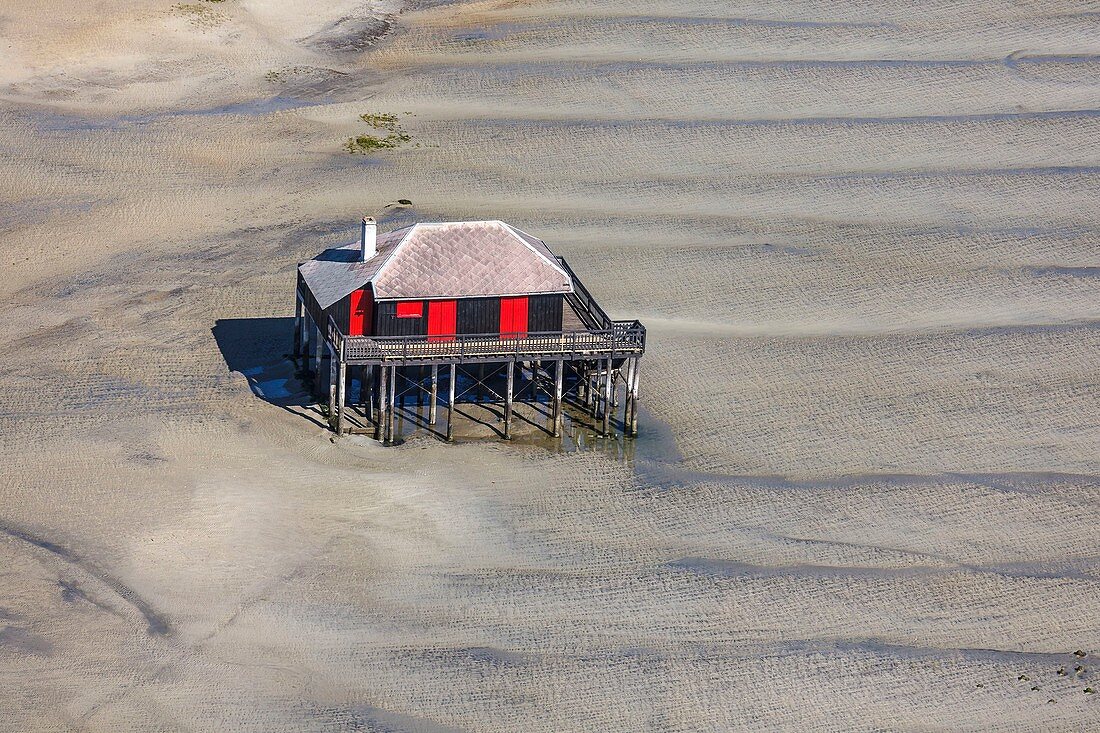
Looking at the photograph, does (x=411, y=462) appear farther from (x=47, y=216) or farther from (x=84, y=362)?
(x=47, y=216)

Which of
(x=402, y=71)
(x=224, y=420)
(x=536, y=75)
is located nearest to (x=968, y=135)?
(x=536, y=75)

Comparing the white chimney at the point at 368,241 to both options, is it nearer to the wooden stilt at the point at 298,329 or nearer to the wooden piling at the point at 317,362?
the wooden piling at the point at 317,362

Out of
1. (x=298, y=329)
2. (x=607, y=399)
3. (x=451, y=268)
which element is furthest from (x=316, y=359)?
(x=607, y=399)

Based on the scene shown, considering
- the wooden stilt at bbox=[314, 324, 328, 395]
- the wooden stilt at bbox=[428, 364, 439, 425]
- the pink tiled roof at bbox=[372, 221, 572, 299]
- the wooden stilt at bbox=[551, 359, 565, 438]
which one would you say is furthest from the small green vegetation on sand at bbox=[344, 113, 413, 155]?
the wooden stilt at bbox=[551, 359, 565, 438]

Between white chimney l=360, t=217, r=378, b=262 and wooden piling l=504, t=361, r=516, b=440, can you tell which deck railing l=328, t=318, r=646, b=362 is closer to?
wooden piling l=504, t=361, r=516, b=440

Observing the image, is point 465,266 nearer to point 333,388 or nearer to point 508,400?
point 508,400

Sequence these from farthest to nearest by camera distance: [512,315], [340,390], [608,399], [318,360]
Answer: [318,360], [608,399], [512,315], [340,390]
